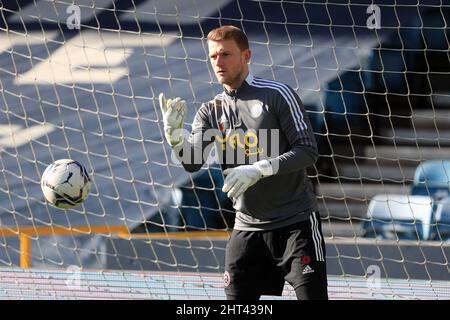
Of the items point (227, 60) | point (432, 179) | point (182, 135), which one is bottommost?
point (182, 135)

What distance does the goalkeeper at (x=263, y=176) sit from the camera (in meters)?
4.48

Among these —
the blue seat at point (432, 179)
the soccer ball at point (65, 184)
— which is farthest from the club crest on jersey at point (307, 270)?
the blue seat at point (432, 179)

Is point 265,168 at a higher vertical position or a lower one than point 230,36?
lower

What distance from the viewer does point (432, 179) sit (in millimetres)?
8031

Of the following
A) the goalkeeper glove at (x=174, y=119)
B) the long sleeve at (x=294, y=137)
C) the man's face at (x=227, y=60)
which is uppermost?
the man's face at (x=227, y=60)
